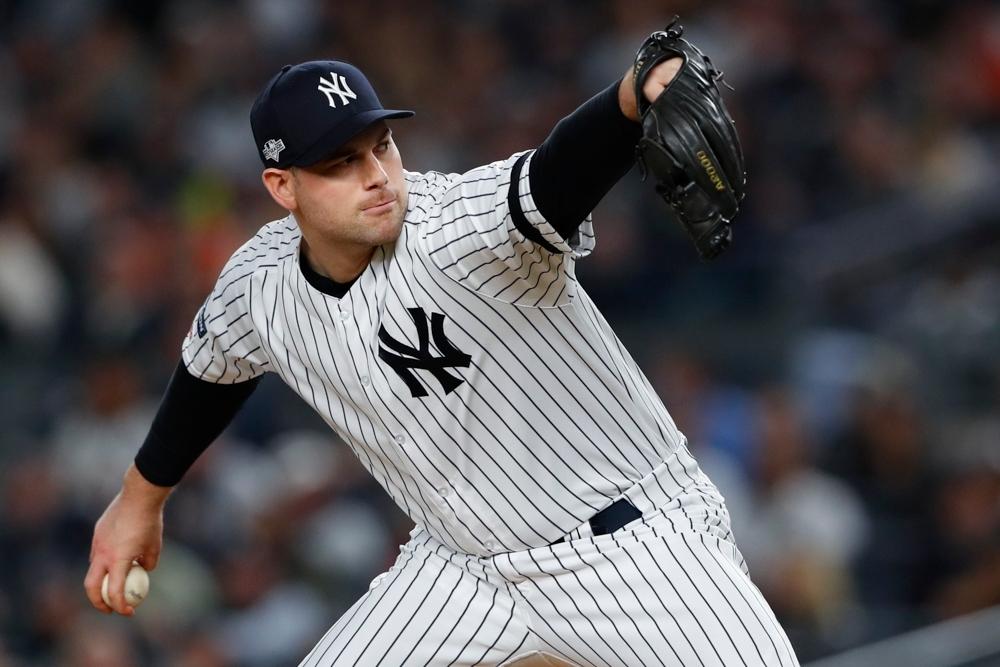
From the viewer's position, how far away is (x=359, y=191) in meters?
2.61

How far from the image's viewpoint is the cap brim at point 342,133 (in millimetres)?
2551

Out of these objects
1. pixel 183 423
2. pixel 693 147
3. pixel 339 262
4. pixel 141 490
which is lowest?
pixel 141 490

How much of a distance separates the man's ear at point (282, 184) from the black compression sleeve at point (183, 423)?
48cm

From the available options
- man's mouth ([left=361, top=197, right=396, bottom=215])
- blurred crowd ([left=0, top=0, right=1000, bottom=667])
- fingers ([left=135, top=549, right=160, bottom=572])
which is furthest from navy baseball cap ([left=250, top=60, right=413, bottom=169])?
blurred crowd ([left=0, top=0, right=1000, bottom=667])

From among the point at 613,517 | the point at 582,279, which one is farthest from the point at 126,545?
the point at 582,279

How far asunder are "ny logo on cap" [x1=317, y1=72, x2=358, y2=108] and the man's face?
63 mm

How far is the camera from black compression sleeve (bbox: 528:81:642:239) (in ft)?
7.38

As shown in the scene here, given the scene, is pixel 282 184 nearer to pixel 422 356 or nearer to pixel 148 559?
pixel 422 356

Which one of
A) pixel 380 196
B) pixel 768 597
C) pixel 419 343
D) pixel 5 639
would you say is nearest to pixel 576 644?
pixel 419 343

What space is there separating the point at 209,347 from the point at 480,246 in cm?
75

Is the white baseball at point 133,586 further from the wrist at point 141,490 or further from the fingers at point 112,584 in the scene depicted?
the wrist at point 141,490

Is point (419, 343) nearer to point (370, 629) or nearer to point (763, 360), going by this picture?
point (370, 629)

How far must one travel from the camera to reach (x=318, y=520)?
5852 millimetres

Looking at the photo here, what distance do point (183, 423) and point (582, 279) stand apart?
13.0 feet
